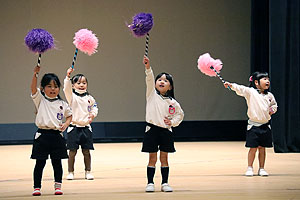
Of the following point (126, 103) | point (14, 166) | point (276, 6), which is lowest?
point (14, 166)

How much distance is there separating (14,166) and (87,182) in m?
1.75

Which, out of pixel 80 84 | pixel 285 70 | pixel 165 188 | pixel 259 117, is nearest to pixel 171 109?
pixel 165 188

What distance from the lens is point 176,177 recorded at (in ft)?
20.1

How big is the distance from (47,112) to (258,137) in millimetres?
2346

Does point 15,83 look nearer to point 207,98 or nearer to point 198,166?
point 207,98

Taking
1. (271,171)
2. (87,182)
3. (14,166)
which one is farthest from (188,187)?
(14,166)

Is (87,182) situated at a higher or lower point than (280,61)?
lower

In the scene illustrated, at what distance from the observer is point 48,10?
35.3ft

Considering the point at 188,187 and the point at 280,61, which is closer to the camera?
the point at 188,187

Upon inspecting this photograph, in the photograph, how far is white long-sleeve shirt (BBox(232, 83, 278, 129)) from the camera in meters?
6.37

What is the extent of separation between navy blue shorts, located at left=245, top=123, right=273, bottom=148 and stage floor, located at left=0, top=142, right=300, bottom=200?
1.07 ft

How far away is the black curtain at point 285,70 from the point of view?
9000 mm

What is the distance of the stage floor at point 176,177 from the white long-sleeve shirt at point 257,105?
1.85 feet

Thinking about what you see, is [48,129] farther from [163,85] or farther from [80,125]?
[80,125]
